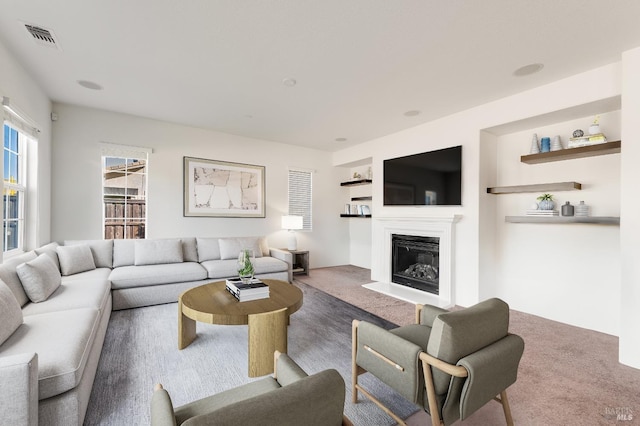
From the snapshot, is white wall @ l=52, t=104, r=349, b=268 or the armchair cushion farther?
white wall @ l=52, t=104, r=349, b=268

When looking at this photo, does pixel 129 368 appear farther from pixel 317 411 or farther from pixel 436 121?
pixel 436 121

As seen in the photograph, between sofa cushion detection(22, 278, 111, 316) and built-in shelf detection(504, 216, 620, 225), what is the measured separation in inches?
180

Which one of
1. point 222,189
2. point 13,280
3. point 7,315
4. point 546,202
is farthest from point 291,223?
point 7,315

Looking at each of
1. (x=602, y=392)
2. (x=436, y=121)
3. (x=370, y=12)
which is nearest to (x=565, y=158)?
(x=436, y=121)

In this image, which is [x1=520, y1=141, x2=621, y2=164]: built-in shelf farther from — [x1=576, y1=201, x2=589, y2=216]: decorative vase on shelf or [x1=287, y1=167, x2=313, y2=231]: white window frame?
[x1=287, y1=167, x2=313, y2=231]: white window frame

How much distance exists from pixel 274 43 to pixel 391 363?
8.39 ft

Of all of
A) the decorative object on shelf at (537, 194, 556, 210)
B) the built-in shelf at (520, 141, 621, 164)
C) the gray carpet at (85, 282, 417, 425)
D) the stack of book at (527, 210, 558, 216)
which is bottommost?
the gray carpet at (85, 282, 417, 425)

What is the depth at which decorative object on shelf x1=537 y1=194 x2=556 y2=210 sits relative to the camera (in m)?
3.29

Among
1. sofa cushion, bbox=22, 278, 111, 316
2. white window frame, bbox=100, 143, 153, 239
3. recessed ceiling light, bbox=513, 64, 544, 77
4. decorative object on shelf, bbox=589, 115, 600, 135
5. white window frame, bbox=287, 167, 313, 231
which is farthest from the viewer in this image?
white window frame, bbox=287, 167, 313, 231

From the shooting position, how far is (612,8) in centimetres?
195

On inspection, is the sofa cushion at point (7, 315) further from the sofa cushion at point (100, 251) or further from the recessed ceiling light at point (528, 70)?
the recessed ceiling light at point (528, 70)

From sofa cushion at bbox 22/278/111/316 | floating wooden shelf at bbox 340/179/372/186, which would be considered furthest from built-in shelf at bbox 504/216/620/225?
sofa cushion at bbox 22/278/111/316

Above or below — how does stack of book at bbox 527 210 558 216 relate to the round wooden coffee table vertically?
above

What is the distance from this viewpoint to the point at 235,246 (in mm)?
4633
